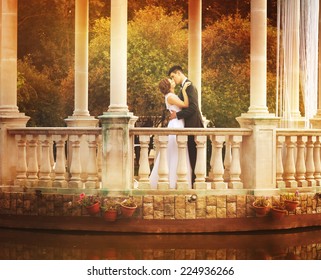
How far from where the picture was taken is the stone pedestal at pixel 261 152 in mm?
16172

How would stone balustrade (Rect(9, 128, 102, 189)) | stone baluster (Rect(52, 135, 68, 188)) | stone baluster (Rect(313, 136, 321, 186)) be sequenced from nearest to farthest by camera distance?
1. stone balustrade (Rect(9, 128, 102, 189))
2. stone baluster (Rect(52, 135, 68, 188))
3. stone baluster (Rect(313, 136, 321, 186))

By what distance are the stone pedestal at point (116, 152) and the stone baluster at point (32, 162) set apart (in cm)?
124

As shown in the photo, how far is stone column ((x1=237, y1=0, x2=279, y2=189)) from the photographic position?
16.2m

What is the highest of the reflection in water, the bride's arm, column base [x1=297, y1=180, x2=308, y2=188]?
the bride's arm

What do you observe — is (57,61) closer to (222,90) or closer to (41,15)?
(41,15)

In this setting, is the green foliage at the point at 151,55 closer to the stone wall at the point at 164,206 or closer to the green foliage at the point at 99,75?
the green foliage at the point at 99,75

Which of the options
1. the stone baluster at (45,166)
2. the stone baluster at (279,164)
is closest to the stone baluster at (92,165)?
the stone baluster at (45,166)

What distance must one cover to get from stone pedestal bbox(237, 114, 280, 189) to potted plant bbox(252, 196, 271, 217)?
285mm

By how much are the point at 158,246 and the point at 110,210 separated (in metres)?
1.27

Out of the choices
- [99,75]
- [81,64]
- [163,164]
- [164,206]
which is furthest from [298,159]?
[99,75]

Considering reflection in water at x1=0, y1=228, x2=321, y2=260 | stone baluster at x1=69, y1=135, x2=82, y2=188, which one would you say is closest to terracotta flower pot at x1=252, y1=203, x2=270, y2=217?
reflection in water at x1=0, y1=228, x2=321, y2=260

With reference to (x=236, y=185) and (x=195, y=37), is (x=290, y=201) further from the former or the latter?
(x=195, y=37)

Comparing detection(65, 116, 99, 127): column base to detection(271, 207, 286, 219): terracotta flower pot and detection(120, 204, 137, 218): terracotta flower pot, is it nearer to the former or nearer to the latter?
detection(120, 204, 137, 218): terracotta flower pot
